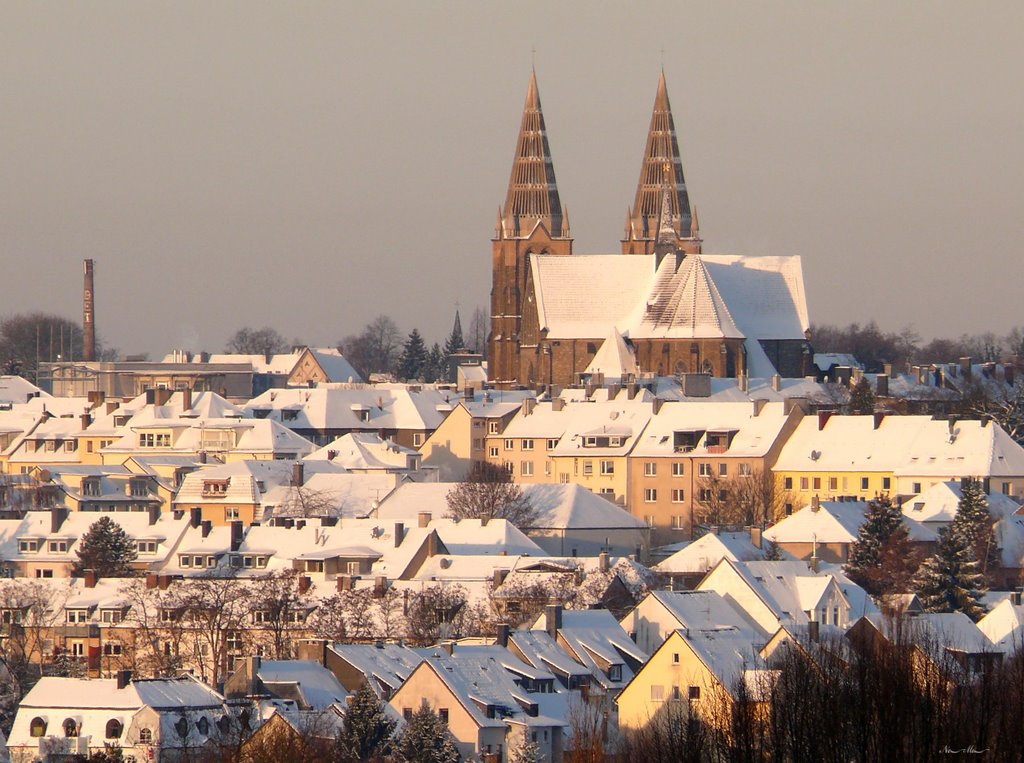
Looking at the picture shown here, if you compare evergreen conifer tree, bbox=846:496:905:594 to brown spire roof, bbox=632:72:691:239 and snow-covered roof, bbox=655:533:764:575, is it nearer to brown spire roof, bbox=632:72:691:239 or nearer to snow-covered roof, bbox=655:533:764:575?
snow-covered roof, bbox=655:533:764:575

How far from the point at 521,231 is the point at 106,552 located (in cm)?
7101

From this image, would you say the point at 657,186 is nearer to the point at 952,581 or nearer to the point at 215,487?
the point at 215,487

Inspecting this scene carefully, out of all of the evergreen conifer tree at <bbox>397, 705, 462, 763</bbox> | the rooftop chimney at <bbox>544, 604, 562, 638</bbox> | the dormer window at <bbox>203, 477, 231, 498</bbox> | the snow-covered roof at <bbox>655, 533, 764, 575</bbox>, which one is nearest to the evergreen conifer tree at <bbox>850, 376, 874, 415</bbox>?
the dormer window at <bbox>203, 477, 231, 498</bbox>

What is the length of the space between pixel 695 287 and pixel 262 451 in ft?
105

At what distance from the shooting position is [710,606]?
70500mm

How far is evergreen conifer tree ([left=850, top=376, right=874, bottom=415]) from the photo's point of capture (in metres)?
118

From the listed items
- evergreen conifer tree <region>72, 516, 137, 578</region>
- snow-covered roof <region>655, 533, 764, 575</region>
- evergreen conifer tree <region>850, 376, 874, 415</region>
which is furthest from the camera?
evergreen conifer tree <region>850, 376, 874, 415</region>

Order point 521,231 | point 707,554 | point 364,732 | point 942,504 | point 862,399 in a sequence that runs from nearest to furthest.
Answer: point 364,732 < point 707,554 < point 942,504 < point 862,399 < point 521,231

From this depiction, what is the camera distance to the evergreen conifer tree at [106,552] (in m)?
85.4

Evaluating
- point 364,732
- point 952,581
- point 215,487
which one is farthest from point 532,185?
point 364,732

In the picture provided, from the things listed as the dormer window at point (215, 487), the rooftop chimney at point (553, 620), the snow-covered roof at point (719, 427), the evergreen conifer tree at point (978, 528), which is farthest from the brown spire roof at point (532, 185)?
the rooftop chimney at point (553, 620)

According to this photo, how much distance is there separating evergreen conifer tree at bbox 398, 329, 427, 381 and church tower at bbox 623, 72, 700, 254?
102 feet

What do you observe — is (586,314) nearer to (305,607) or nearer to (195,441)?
(195,441)

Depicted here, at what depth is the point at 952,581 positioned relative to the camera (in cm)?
8000
